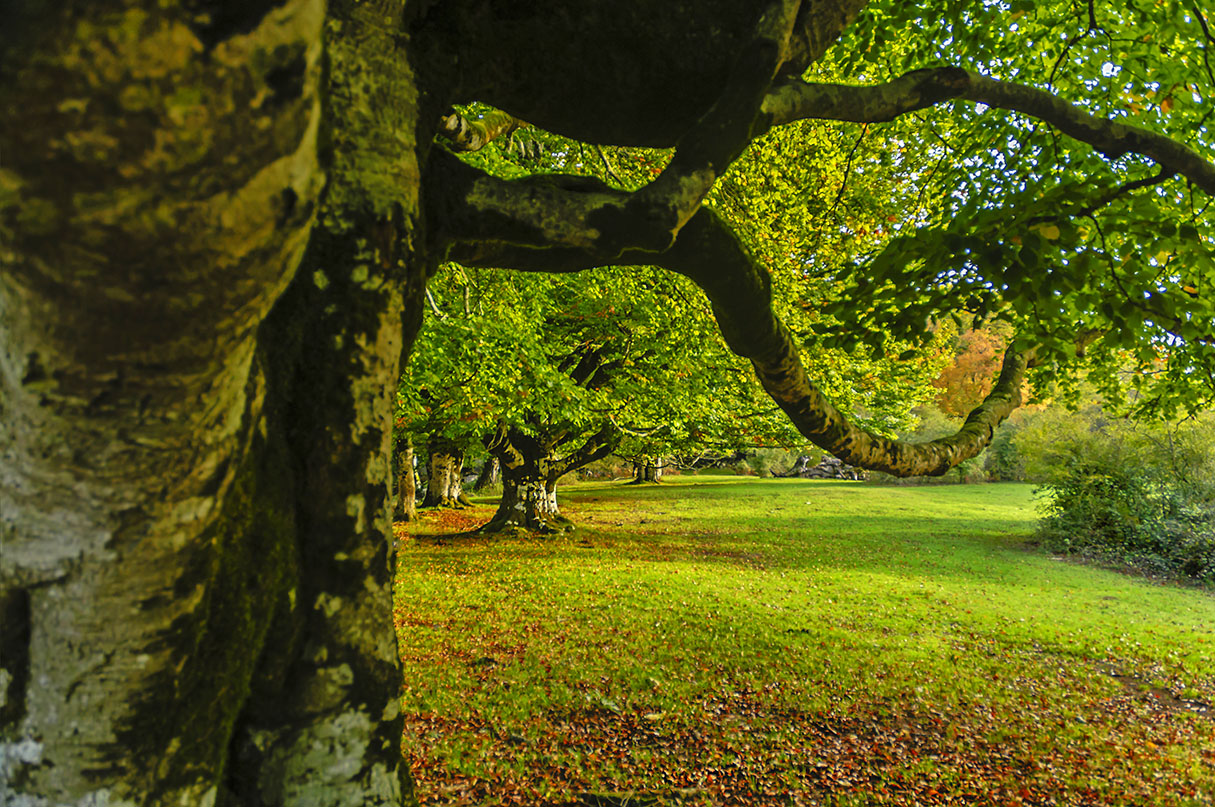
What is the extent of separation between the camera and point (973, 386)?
44219mm

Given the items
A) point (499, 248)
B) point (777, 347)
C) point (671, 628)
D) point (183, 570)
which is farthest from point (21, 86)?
point (671, 628)

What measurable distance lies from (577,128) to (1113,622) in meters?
13.2

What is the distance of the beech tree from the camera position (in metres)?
0.98

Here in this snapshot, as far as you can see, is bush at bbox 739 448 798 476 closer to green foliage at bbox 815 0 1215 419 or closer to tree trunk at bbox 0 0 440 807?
green foliage at bbox 815 0 1215 419

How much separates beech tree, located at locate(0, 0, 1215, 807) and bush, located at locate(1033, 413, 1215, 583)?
15.9 m

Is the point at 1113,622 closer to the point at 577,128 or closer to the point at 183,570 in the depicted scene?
the point at 577,128

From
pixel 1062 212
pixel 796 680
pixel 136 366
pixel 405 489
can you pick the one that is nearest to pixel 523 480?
pixel 405 489

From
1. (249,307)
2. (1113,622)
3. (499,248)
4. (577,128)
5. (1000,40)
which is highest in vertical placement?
(1000,40)

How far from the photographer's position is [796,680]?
7.81 m

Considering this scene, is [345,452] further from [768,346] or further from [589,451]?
[589,451]

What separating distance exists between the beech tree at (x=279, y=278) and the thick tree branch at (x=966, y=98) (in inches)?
0.7

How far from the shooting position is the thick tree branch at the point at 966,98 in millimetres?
3502

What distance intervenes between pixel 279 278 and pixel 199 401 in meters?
0.31

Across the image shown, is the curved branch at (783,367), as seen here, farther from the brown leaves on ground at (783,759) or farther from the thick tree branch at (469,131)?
the brown leaves on ground at (783,759)
